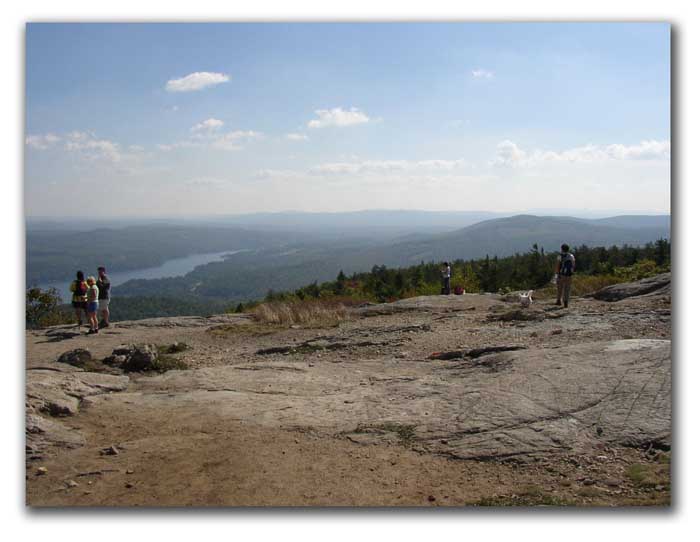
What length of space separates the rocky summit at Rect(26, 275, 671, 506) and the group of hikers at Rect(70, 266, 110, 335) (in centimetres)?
440

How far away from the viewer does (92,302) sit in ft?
47.6

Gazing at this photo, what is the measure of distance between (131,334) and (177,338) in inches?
62.4

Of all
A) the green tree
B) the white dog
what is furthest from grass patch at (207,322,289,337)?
the green tree

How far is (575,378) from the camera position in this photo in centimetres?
701

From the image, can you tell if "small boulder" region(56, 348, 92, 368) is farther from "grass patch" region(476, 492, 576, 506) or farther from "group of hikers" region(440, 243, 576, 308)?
"group of hikers" region(440, 243, 576, 308)

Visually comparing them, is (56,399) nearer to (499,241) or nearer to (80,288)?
(80,288)

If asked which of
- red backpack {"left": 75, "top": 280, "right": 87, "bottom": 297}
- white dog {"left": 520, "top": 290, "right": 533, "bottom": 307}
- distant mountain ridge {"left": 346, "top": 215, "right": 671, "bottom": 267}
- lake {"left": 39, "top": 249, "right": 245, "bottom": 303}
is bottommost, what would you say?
lake {"left": 39, "top": 249, "right": 245, "bottom": 303}

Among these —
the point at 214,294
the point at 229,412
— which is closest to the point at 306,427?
the point at 229,412

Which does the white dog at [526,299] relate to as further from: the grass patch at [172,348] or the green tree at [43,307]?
the green tree at [43,307]

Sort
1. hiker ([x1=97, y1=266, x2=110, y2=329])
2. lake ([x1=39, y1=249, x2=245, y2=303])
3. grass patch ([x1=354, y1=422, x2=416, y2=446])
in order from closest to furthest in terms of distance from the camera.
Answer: grass patch ([x1=354, y1=422, x2=416, y2=446]) → hiker ([x1=97, y1=266, x2=110, y2=329]) → lake ([x1=39, y1=249, x2=245, y2=303])

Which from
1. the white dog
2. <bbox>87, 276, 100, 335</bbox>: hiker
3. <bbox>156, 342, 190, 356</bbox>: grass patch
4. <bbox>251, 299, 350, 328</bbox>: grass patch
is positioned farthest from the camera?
<bbox>251, 299, 350, 328</bbox>: grass patch

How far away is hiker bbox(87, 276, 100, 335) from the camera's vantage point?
1422 centimetres

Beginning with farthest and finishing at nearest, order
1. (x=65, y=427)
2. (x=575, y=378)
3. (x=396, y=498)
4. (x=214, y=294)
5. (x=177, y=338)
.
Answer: (x=214, y=294), (x=177, y=338), (x=575, y=378), (x=65, y=427), (x=396, y=498)
